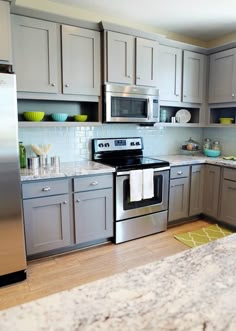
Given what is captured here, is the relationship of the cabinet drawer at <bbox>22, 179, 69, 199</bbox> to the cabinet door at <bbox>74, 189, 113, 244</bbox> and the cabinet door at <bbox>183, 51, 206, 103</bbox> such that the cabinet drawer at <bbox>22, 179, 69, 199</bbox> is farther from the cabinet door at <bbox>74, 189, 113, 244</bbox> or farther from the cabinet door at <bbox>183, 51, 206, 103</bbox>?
the cabinet door at <bbox>183, 51, 206, 103</bbox>

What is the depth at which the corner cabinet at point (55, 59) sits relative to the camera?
8.13 ft

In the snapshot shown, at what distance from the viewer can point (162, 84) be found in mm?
3406

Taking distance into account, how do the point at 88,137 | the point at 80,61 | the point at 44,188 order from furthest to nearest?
the point at 88,137
the point at 80,61
the point at 44,188

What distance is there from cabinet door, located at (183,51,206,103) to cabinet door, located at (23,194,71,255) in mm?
2305

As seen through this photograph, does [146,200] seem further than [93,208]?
Yes

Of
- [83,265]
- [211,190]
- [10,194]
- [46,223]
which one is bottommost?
[83,265]

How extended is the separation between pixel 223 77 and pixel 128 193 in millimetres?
2149

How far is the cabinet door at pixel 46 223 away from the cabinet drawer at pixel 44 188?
1.9 inches

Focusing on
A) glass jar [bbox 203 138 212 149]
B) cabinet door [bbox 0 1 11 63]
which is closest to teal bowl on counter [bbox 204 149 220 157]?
glass jar [bbox 203 138 212 149]

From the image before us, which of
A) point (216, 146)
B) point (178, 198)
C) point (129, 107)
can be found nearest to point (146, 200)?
point (178, 198)

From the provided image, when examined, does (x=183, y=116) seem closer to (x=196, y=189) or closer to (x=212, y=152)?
(x=212, y=152)

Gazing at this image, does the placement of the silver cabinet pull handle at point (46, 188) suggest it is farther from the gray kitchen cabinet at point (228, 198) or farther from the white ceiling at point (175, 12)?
the gray kitchen cabinet at point (228, 198)

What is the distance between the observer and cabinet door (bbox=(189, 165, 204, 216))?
3475 mm

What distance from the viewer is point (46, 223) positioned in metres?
2.53
